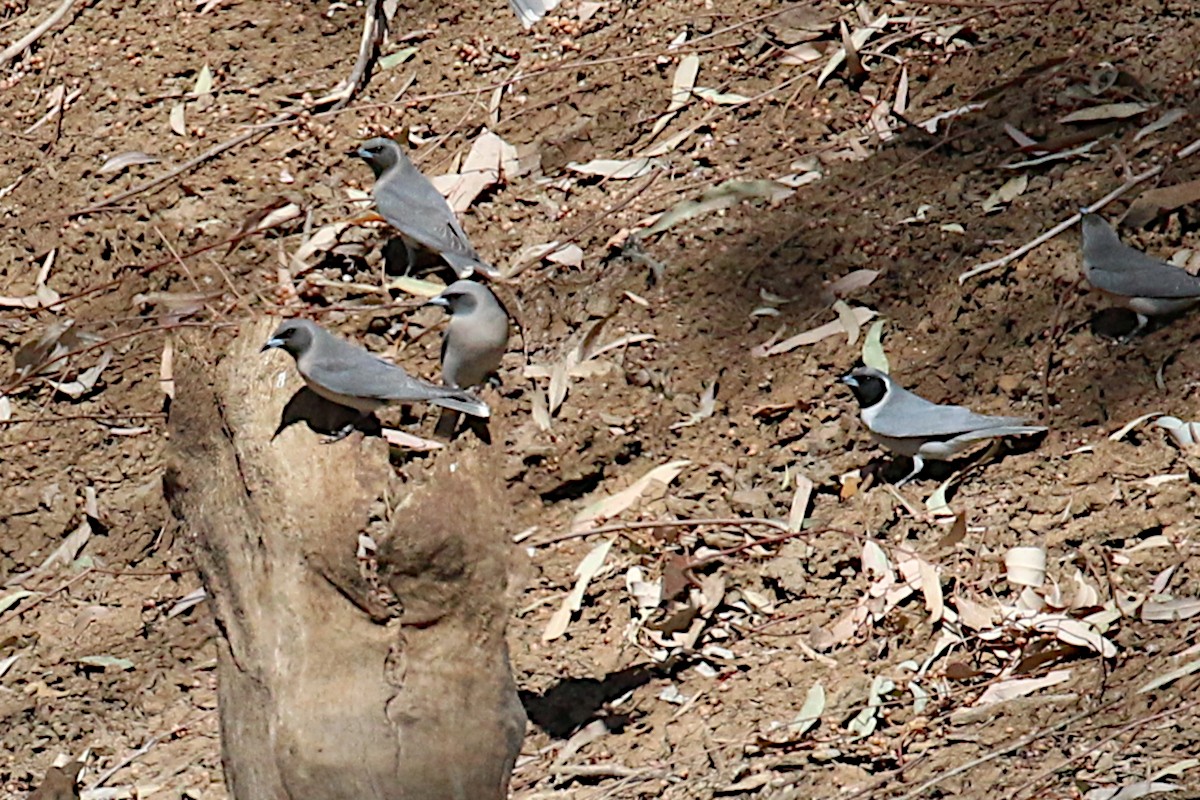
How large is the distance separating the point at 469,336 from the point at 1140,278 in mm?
2203

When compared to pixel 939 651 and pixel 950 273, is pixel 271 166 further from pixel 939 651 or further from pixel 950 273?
pixel 939 651

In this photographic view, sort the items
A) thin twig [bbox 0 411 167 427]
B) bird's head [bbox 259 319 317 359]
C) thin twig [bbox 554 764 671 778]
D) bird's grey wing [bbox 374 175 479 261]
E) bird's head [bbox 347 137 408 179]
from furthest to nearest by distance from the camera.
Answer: bird's head [bbox 347 137 408 179] → thin twig [bbox 0 411 167 427] → bird's grey wing [bbox 374 175 479 261] → bird's head [bbox 259 319 317 359] → thin twig [bbox 554 764 671 778]

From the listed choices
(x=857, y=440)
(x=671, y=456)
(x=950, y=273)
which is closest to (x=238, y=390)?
(x=671, y=456)

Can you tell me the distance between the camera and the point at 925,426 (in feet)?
17.5

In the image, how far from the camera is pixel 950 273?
594cm

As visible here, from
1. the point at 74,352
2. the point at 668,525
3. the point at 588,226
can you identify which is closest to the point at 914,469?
the point at 668,525

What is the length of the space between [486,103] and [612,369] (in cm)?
173

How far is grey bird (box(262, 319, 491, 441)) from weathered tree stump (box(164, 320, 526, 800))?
13 cm

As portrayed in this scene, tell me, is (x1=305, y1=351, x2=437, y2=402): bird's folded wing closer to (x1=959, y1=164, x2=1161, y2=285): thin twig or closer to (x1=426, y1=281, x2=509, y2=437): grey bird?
(x1=426, y1=281, x2=509, y2=437): grey bird

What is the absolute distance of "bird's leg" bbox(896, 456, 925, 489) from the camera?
5.47 metres

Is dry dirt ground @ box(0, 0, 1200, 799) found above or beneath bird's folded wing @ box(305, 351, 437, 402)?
beneath

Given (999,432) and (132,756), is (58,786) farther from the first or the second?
(999,432)

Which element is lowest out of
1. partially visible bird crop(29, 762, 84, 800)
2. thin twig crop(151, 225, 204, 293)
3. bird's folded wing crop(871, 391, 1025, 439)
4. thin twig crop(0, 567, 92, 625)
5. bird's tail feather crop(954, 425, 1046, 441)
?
thin twig crop(0, 567, 92, 625)

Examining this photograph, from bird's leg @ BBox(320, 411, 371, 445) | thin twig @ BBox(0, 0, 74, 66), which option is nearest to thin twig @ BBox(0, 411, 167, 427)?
bird's leg @ BBox(320, 411, 371, 445)
